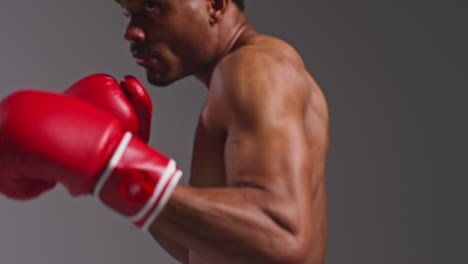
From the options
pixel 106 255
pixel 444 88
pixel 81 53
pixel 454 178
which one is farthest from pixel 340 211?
pixel 81 53

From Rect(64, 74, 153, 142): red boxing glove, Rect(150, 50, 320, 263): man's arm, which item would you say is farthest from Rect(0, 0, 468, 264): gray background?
Rect(150, 50, 320, 263): man's arm

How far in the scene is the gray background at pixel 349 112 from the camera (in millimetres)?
2680

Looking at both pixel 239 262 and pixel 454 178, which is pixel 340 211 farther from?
pixel 239 262

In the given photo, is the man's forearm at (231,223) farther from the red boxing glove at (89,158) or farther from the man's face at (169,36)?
the man's face at (169,36)

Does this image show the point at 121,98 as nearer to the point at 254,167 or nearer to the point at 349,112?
the point at 254,167

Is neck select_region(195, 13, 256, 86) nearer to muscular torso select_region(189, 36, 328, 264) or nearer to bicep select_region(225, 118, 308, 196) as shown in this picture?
muscular torso select_region(189, 36, 328, 264)

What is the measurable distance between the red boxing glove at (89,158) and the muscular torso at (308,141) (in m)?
0.18

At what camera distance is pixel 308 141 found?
1.12 meters

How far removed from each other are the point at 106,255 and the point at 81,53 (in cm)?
92

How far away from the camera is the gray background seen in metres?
2.68

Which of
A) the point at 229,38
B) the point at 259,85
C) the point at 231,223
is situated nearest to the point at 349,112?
the point at 229,38

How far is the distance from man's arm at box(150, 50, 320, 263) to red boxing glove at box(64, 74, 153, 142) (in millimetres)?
459

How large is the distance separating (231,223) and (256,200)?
2.1 inches

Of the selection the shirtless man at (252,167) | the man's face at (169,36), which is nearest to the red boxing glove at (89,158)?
the shirtless man at (252,167)
